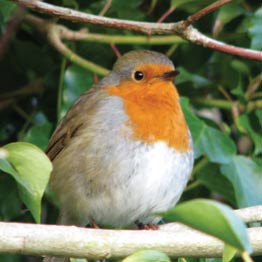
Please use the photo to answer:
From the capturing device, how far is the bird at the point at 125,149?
149 inches

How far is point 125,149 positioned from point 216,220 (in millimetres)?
1983

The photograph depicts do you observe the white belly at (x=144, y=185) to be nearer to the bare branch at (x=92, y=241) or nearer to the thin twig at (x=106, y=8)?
the thin twig at (x=106, y=8)

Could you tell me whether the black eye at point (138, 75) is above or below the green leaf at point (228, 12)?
below

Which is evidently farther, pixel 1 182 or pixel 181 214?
pixel 1 182

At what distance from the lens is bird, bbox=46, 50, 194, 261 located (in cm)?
378

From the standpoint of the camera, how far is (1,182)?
165 inches

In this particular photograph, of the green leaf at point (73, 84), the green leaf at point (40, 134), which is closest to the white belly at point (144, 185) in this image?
the green leaf at point (40, 134)

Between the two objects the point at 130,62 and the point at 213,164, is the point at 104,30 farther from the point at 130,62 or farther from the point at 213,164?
the point at 213,164

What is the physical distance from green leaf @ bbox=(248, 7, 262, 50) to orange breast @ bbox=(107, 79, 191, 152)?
467mm

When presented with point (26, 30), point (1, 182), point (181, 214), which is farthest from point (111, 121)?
point (181, 214)

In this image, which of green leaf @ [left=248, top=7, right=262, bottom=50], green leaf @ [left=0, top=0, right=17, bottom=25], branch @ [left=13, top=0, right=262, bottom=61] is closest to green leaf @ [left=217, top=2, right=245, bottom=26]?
green leaf @ [left=248, top=7, right=262, bottom=50]

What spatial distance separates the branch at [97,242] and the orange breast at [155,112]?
125 cm

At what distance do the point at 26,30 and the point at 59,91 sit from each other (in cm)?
75

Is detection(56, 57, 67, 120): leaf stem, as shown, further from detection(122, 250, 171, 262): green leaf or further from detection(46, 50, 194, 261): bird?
detection(122, 250, 171, 262): green leaf
